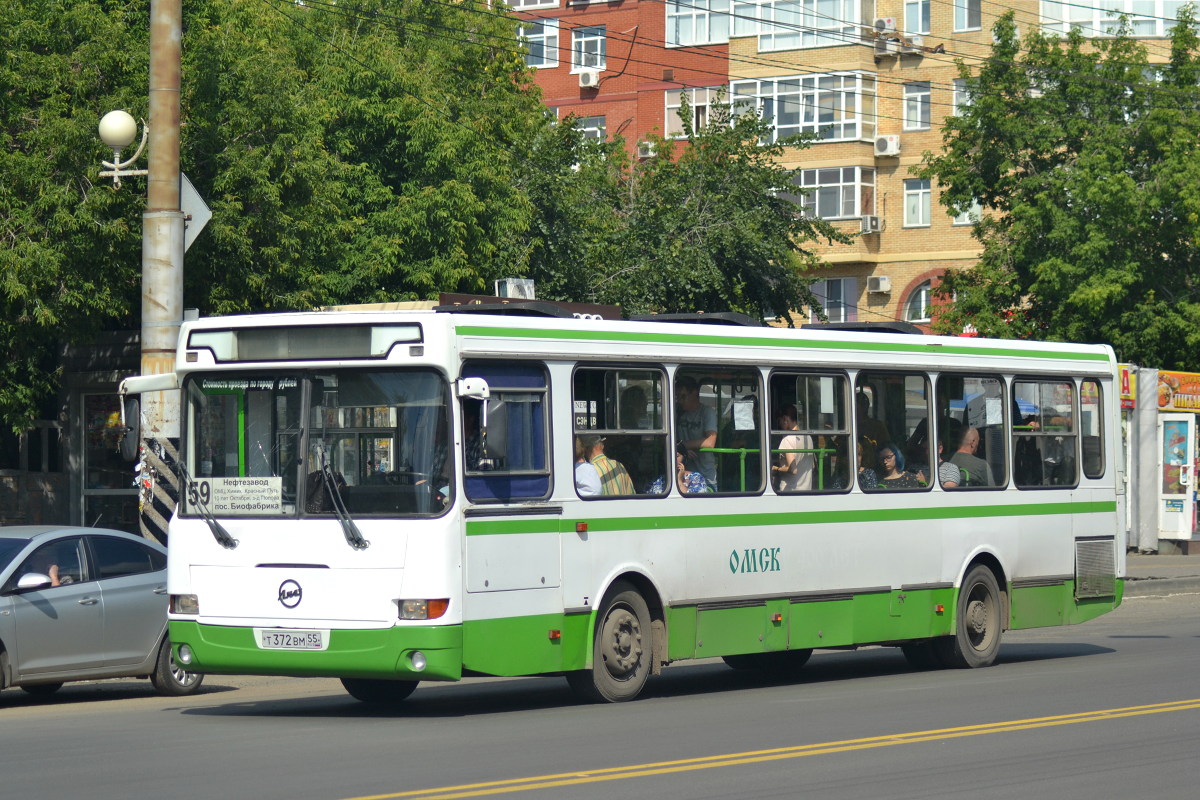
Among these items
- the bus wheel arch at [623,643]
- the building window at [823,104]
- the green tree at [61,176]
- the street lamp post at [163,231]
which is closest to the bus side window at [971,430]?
the bus wheel arch at [623,643]

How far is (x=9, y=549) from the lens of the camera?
1403 cm

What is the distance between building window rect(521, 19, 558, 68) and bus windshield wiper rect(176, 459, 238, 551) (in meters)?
51.0

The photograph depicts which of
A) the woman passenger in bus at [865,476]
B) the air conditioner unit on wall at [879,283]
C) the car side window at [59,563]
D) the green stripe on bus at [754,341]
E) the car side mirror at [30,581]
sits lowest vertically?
the car side mirror at [30,581]

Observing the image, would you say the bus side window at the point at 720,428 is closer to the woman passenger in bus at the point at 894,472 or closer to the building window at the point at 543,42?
the woman passenger in bus at the point at 894,472

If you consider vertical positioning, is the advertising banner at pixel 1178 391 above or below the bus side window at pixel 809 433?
above

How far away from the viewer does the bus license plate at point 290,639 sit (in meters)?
11.8

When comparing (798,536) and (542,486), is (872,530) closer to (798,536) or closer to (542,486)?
(798,536)

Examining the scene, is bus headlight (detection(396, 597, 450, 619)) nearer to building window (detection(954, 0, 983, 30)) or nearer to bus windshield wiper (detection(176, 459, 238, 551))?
bus windshield wiper (detection(176, 459, 238, 551))

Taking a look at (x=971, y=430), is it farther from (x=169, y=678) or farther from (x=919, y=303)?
(x=919, y=303)

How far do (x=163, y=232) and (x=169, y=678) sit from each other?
12.9 ft

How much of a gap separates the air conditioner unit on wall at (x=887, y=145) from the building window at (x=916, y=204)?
1.26 meters

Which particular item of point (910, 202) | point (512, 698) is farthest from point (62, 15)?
point (910, 202)

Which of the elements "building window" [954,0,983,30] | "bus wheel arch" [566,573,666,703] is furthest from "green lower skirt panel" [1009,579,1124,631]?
"building window" [954,0,983,30]

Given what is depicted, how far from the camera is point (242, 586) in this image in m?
12.2
